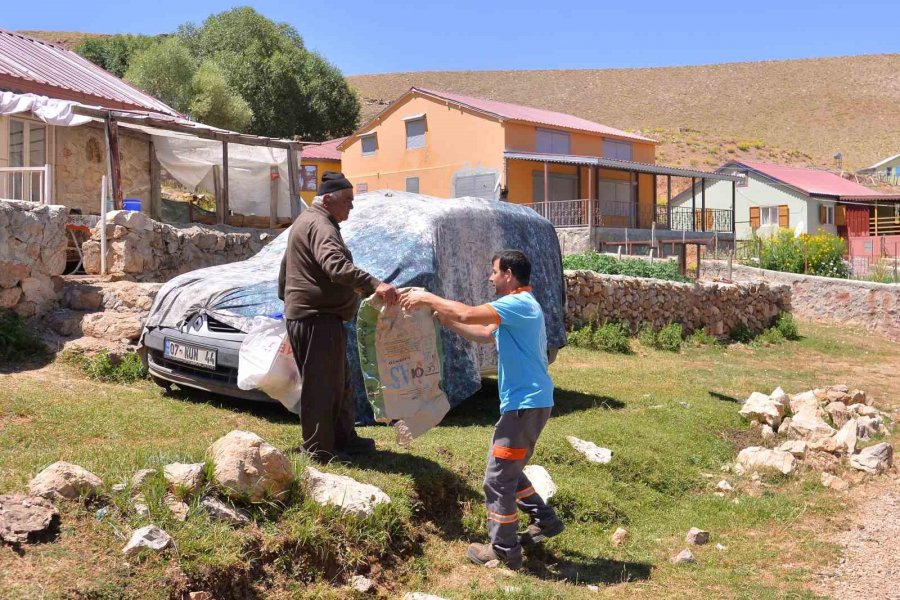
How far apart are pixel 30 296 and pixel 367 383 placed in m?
4.89

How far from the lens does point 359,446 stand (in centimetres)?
541

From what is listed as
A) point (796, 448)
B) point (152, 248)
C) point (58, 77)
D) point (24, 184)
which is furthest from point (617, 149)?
point (796, 448)

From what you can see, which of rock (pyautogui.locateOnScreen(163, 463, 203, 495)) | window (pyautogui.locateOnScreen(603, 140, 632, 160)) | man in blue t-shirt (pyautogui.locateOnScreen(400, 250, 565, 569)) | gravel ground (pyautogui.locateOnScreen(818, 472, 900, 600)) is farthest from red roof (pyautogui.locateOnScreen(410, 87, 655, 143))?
rock (pyautogui.locateOnScreen(163, 463, 203, 495))

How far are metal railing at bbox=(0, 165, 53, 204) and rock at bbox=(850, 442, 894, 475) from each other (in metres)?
9.26

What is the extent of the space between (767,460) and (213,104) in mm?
34409

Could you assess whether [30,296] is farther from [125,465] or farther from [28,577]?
[28,577]

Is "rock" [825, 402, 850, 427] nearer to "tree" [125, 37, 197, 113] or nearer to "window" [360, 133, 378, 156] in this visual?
"window" [360, 133, 378, 156]

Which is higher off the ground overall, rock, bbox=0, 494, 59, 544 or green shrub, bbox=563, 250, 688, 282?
green shrub, bbox=563, 250, 688, 282

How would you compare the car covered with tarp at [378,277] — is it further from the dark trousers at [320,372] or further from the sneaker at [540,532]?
the sneaker at [540,532]

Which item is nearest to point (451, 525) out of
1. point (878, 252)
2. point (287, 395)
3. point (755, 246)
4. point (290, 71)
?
point (287, 395)

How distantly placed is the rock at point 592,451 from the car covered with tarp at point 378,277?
977 millimetres

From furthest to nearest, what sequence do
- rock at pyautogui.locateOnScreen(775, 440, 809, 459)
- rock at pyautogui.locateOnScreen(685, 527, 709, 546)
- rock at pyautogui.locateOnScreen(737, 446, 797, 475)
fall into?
1. rock at pyautogui.locateOnScreen(775, 440, 809, 459)
2. rock at pyautogui.locateOnScreen(737, 446, 797, 475)
3. rock at pyautogui.locateOnScreen(685, 527, 709, 546)

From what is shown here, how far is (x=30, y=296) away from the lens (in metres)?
8.20

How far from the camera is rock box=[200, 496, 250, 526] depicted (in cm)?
403
